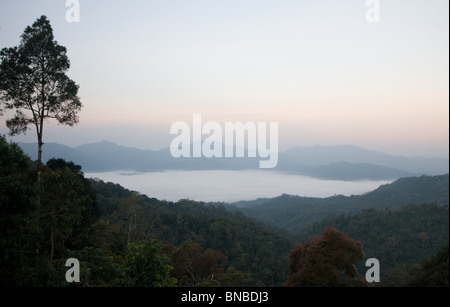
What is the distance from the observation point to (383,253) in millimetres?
35719

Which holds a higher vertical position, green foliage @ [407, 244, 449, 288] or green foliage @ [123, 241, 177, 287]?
green foliage @ [123, 241, 177, 287]

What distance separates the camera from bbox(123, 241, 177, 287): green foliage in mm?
5641

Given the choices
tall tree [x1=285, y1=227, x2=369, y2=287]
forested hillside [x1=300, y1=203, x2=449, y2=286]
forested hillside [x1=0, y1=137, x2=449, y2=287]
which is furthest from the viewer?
forested hillside [x1=300, y1=203, x2=449, y2=286]

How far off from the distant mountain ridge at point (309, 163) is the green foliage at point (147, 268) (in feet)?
127

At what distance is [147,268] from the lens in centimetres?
571

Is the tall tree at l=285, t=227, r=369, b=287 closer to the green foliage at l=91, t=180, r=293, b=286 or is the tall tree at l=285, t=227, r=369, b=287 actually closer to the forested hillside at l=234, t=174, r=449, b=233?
the green foliage at l=91, t=180, r=293, b=286

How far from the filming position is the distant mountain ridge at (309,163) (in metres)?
58.0

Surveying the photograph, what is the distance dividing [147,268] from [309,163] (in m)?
135

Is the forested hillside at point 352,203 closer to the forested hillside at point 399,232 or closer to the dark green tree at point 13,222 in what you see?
the forested hillside at point 399,232

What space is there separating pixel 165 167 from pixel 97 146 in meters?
14.1

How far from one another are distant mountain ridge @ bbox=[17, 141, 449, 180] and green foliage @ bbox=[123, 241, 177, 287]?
3881cm

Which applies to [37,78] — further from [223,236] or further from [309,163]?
[309,163]

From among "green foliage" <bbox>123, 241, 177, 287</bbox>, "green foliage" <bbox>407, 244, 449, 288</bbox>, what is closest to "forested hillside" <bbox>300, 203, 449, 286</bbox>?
"green foliage" <bbox>407, 244, 449, 288</bbox>
